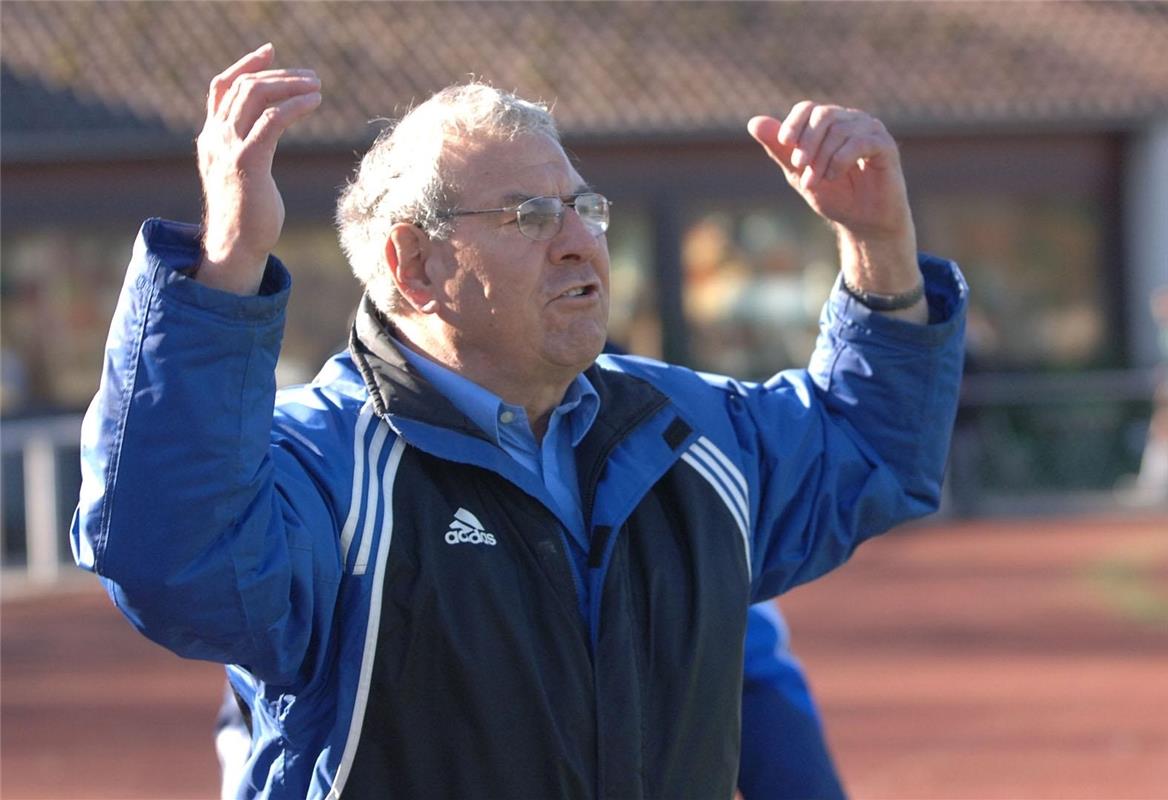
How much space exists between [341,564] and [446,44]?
18395 millimetres

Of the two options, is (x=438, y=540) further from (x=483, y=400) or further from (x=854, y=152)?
(x=854, y=152)

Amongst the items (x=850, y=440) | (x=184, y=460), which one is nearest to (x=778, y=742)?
(x=850, y=440)

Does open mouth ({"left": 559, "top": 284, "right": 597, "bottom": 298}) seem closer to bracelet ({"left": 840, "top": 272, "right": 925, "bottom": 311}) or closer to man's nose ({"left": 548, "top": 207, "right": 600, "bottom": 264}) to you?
man's nose ({"left": 548, "top": 207, "right": 600, "bottom": 264})

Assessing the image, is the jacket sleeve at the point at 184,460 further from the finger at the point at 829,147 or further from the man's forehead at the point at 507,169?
the finger at the point at 829,147

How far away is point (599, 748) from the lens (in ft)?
8.36

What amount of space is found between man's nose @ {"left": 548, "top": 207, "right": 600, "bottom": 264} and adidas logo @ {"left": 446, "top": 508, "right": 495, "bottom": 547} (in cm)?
50

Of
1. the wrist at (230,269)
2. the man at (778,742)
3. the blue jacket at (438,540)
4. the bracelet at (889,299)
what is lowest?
the man at (778,742)

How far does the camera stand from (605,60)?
20.3 meters

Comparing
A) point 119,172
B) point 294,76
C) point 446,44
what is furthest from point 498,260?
point 446,44

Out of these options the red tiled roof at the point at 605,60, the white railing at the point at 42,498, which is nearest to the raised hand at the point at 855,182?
the white railing at the point at 42,498

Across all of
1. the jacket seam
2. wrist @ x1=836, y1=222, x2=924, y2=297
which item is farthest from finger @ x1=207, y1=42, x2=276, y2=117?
wrist @ x1=836, y1=222, x2=924, y2=297

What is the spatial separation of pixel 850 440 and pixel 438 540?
0.90 meters

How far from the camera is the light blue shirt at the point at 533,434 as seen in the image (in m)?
2.73

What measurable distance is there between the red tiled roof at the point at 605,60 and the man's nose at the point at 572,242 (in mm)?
15973
